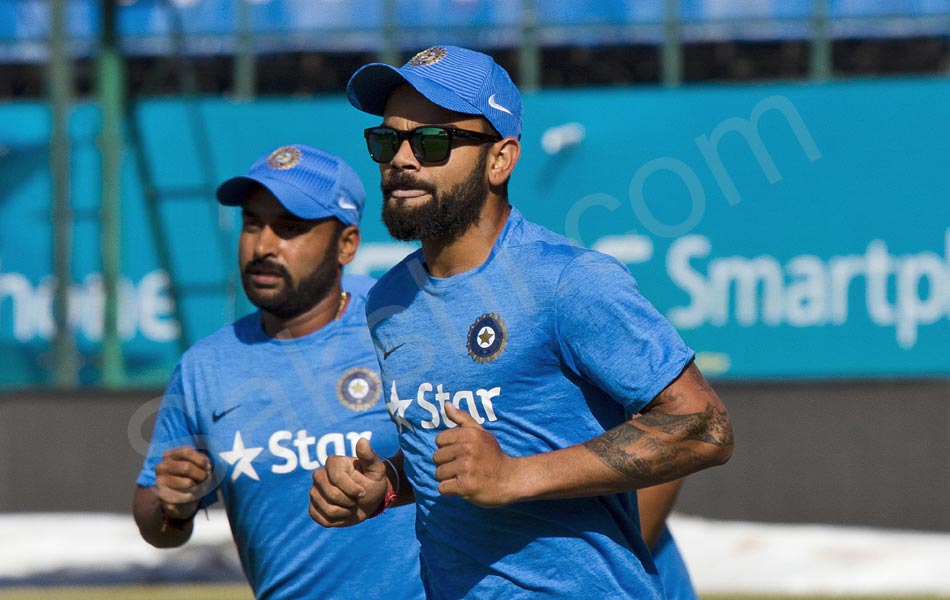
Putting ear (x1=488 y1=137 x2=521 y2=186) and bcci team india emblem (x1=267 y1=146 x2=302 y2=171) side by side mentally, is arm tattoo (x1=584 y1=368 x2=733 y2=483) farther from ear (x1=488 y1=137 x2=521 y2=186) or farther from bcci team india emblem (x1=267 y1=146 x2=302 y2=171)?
bcci team india emblem (x1=267 y1=146 x2=302 y2=171)

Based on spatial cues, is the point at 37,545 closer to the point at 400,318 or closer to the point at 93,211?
the point at 93,211

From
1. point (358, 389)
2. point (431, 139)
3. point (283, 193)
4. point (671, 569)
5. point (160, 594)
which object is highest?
point (431, 139)

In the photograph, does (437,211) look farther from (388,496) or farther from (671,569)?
(671,569)

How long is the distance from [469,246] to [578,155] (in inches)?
378

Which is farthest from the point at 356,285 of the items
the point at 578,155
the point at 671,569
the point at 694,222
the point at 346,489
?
the point at 578,155

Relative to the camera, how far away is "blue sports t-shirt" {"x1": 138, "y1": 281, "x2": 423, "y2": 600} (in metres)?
4.77

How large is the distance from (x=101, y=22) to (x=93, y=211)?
1.62 metres

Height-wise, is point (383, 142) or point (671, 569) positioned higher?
point (383, 142)

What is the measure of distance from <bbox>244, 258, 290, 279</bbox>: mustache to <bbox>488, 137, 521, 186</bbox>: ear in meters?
1.64

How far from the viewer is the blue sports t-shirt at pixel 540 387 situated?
327 cm

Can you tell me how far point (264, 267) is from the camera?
514 cm

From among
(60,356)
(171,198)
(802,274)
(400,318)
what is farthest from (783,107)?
(400,318)

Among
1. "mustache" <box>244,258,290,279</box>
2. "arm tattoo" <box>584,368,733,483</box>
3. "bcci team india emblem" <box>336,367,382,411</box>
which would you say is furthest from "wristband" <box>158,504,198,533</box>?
"arm tattoo" <box>584,368,733,483</box>

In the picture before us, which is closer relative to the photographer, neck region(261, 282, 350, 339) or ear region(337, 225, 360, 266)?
neck region(261, 282, 350, 339)
